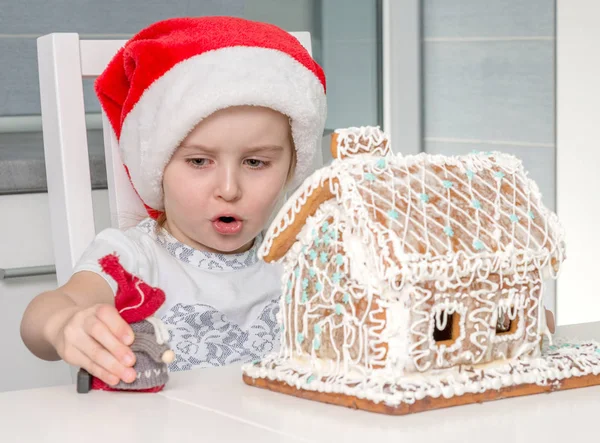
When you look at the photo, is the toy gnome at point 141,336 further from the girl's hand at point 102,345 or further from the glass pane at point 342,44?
the glass pane at point 342,44

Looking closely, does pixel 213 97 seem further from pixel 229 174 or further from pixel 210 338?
pixel 210 338

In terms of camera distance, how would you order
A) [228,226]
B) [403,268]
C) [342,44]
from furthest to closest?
[342,44]
[228,226]
[403,268]

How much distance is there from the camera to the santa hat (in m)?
1.03

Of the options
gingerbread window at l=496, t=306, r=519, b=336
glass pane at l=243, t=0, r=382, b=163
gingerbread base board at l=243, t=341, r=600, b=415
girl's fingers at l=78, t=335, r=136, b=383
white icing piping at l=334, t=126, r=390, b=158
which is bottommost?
gingerbread base board at l=243, t=341, r=600, b=415

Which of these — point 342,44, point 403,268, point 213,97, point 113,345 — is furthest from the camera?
point 342,44

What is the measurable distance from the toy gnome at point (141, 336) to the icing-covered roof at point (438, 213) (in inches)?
4.3

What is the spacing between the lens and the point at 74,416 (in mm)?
692

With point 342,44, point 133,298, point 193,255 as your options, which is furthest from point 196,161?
point 342,44

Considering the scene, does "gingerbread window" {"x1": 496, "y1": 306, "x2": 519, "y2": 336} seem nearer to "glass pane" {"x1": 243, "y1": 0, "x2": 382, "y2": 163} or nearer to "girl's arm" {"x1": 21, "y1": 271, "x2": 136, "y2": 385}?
"girl's arm" {"x1": 21, "y1": 271, "x2": 136, "y2": 385}

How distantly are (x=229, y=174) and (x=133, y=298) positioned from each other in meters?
0.29

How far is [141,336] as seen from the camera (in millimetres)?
764

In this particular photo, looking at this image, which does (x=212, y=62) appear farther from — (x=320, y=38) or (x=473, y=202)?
(x=320, y=38)

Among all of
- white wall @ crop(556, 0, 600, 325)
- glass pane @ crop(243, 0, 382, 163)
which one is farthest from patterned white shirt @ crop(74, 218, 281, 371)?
glass pane @ crop(243, 0, 382, 163)

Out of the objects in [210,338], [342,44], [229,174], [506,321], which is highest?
[342,44]
